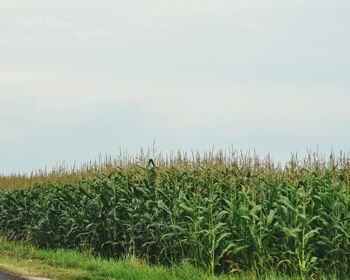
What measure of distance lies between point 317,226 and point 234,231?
1.93m

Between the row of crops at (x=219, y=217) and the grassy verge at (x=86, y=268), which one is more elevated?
the row of crops at (x=219, y=217)

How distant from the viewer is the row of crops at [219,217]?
1405 cm

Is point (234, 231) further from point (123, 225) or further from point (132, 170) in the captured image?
point (132, 170)

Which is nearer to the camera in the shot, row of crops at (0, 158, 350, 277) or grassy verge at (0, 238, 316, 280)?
grassy verge at (0, 238, 316, 280)

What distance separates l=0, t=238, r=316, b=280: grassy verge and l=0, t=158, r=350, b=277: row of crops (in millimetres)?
735

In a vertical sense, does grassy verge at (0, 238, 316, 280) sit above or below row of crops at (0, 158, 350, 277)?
below

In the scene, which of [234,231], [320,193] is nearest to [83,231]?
[234,231]

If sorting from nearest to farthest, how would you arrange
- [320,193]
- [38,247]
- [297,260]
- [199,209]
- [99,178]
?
1. [297,260]
2. [320,193]
3. [199,209]
4. [99,178]
5. [38,247]

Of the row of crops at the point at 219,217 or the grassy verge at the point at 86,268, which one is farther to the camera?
the row of crops at the point at 219,217

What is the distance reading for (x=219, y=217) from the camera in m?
15.0

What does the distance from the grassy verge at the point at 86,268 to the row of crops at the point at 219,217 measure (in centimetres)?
73

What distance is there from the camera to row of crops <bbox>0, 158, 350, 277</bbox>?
14047mm

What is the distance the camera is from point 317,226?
14516mm

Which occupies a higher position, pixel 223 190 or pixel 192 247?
pixel 223 190
